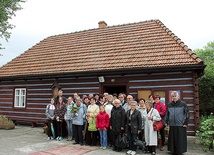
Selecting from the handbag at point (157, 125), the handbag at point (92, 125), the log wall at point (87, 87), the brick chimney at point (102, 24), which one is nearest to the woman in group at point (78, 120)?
the handbag at point (92, 125)

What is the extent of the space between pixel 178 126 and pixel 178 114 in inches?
13.5

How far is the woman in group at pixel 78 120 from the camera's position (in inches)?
288

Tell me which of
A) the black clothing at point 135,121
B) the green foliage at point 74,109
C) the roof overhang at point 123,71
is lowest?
the black clothing at point 135,121

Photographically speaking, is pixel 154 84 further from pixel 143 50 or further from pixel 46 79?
pixel 46 79

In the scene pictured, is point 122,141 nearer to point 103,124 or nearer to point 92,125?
point 103,124

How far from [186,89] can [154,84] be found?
134 cm

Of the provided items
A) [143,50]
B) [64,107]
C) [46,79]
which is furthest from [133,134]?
[46,79]

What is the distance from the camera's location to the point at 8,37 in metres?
16.3

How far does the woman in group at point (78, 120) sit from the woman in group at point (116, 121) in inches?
53.9

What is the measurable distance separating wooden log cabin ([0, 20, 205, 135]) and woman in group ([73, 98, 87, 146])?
2679 mm

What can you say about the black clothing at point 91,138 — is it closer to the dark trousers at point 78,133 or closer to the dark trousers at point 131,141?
the dark trousers at point 78,133

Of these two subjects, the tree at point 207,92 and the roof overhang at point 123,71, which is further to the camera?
the tree at point 207,92

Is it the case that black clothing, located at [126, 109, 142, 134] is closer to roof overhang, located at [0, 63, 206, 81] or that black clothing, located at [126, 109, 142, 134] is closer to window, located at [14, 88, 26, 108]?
roof overhang, located at [0, 63, 206, 81]

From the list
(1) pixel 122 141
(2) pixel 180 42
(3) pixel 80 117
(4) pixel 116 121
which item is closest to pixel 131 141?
(1) pixel 122 141
